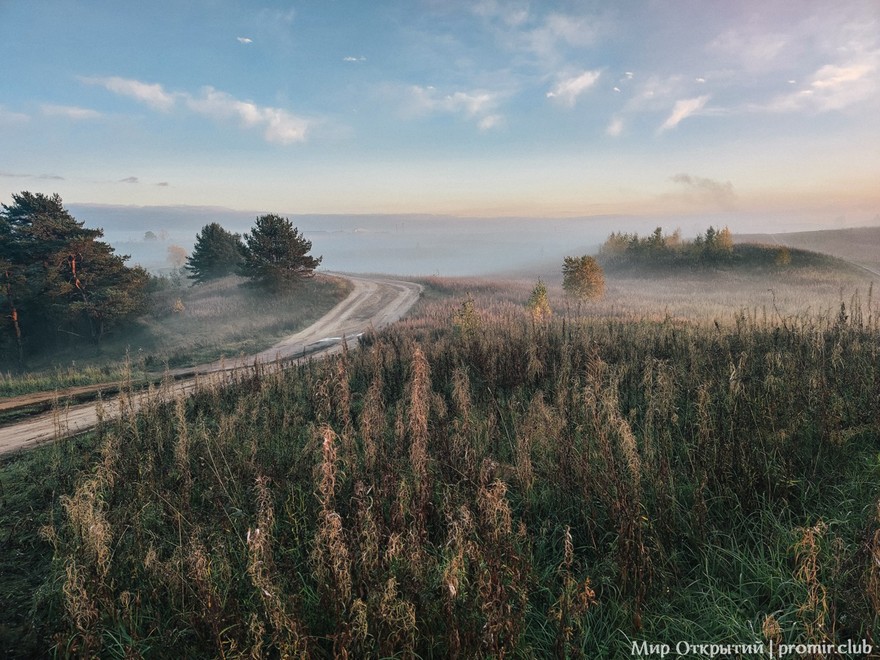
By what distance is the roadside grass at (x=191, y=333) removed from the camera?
18.7 meters

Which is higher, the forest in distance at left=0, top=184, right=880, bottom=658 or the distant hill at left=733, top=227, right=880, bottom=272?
the distant hill at left=733, top=227, right=880, bottom=272

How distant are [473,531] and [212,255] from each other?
50.3 meters

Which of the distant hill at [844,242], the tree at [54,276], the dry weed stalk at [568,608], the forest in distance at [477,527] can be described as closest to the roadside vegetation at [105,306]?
the tree at [54,276]

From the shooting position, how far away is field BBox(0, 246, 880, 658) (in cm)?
287

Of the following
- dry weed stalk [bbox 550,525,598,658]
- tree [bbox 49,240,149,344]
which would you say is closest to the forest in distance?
dry weed stalk [bbox 550,525,598,658]

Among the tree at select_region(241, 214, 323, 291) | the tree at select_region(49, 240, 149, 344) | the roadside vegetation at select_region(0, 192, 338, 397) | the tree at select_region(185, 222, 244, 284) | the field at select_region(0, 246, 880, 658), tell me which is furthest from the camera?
the tree at select_region(185, 222, 244, 284)

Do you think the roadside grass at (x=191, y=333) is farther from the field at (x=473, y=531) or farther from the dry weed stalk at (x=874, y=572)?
the dry weed stalk at (x=874, y=572)

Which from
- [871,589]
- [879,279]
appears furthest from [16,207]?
[879,279]

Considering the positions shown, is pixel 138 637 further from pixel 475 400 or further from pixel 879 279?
pixel 879 279

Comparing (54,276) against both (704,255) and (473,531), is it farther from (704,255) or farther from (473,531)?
(704,255)

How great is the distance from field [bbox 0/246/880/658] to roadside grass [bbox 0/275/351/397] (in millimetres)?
12698

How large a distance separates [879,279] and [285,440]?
56.0m

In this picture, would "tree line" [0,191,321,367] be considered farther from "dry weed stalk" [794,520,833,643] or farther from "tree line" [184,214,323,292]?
"dry weed stalk" [794,520,833,643]

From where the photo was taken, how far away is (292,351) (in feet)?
71.9
